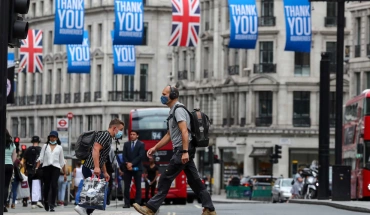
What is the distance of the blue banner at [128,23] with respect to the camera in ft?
148

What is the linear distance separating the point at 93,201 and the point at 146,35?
88.4m

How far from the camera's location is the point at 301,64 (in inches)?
3509

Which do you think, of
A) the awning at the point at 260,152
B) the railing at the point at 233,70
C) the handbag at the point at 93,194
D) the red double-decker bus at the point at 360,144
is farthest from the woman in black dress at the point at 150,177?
the railing at the point at 233,70

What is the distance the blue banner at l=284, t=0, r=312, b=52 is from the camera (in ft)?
149

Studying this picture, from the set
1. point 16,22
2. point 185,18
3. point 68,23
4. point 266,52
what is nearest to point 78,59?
point 68,23

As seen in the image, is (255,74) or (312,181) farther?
(255,74)

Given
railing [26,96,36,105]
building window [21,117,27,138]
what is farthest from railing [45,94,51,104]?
building window [21,117,27,138]

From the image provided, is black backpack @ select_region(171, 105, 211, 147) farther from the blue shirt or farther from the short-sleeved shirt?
the blue shirt

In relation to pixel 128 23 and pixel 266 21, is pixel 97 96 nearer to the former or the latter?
pixel 266 21

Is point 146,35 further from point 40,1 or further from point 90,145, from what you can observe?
point 90,145

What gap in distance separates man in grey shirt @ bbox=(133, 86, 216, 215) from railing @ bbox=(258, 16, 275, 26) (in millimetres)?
68467

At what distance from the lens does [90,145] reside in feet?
71.2

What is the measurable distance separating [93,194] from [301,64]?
68.4 m

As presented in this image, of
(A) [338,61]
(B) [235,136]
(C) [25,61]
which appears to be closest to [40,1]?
(B) [235,136]
